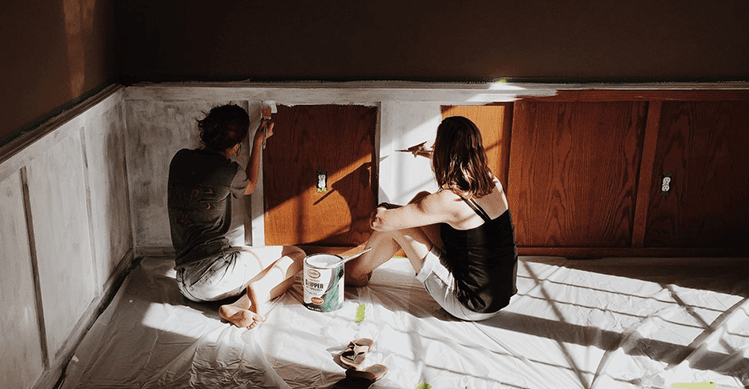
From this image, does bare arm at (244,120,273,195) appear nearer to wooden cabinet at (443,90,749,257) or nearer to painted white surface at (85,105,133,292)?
painted white surface at (85,105,133,292)

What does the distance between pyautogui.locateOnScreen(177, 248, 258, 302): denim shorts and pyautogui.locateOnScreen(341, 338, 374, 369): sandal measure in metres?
0.66

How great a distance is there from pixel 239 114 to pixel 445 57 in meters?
1.24

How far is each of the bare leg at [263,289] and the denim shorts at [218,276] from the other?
6cm

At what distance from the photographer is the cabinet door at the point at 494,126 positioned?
386 centimetres

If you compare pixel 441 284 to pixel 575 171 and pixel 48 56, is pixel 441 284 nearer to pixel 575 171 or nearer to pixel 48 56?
pixel 575 171

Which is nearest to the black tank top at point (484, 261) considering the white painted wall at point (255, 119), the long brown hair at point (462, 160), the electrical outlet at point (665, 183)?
the long brown hair at point (462, 160)

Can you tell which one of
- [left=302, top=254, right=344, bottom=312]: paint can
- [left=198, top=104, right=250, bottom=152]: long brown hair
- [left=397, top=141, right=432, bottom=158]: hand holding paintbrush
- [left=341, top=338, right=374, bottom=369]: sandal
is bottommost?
[left=341, top=338, right=374, bottom=369]: sandal

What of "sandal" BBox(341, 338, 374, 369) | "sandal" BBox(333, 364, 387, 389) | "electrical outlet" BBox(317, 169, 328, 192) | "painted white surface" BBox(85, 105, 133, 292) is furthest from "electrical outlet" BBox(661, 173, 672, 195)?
"painted white surface" BBox(85, 105, 133, 292)

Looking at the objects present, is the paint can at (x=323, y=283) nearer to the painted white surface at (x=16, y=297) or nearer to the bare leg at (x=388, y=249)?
the bare leg at (x=388, y=249)

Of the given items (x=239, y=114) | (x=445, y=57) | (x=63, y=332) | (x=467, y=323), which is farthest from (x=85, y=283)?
(x=445, y=57)

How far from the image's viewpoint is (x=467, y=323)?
10.8 feet

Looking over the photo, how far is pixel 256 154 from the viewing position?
3.56 meters

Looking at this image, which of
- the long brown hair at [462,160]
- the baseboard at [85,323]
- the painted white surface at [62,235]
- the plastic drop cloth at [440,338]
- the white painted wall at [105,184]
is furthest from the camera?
the long brown hair at [462,160]

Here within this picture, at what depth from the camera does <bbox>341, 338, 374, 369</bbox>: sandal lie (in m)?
2.88
